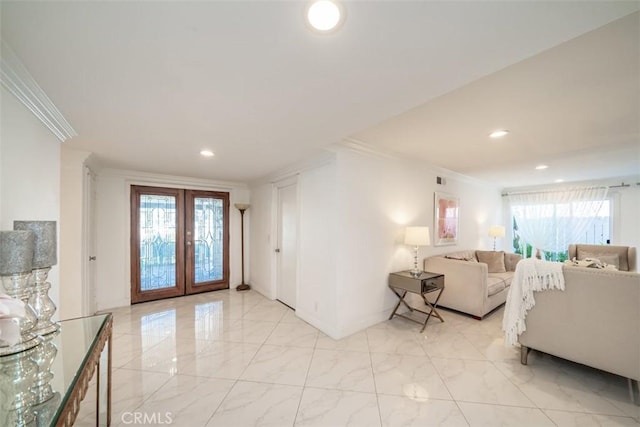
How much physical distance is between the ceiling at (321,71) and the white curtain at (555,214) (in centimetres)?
332

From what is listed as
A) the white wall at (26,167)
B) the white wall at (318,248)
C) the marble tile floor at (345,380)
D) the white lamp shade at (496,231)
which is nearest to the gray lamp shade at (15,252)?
the white wall at (26,167)

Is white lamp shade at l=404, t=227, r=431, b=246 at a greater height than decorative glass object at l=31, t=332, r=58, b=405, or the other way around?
white lamp shade at l=404, t=227, r=431, b=246

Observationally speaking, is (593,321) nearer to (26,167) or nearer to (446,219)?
(446,219)

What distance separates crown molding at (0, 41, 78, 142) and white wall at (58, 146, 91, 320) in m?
0.93

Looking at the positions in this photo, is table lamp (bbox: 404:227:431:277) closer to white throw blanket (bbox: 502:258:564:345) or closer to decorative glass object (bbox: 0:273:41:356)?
white throw blanket (bbox: 502:258:564:345)

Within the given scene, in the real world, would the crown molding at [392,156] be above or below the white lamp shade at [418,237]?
above

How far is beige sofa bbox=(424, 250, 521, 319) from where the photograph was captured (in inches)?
125

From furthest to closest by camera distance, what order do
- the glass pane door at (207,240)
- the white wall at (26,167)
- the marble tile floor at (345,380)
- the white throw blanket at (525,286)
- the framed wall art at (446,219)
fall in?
1. the glass pane door at (207,240)
2. the framed wall art at (446,219)
3. the white throw blanket at (525,286)
4. the marble tile floor at (345,380)
5. the white wall at (26,167)

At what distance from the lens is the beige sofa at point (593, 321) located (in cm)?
177

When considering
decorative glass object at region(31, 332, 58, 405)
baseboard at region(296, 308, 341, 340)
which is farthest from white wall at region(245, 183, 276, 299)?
decorative glass object at region(31, 332, 58, 405)

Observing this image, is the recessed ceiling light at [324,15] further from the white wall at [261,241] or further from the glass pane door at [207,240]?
the glass pane door at [207,240]

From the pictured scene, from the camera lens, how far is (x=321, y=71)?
126cm

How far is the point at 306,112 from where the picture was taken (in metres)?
1.75

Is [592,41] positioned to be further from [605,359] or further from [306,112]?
[605,359]
